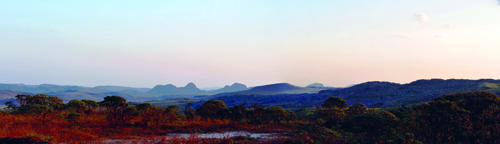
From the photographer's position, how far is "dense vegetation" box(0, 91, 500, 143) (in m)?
11.8

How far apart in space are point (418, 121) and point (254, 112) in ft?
49.0

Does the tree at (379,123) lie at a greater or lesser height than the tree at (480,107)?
lesser

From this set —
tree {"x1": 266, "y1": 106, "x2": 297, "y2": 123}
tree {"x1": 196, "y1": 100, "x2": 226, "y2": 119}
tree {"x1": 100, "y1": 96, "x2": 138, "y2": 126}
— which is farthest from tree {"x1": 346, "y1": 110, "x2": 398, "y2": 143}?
tree {"x1": 100, "y1": 96, "x2": 138, "y2": 126}

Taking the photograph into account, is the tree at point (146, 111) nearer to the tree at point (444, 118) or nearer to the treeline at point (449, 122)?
the treeline at point (449, 122)

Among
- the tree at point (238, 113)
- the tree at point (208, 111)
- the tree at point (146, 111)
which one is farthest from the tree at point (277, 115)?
the tree at point (146, 111)

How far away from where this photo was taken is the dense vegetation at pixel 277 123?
38.7ft

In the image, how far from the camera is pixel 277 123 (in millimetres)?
23578

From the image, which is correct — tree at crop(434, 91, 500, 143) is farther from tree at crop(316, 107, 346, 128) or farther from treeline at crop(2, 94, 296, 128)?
treeline at crop(2, 94, 296, 128)

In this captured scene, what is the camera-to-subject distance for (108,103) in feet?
67.7

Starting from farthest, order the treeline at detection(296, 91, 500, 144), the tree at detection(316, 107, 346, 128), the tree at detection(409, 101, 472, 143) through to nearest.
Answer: the tree at detection(316, 107, 346, 128), the treeline at detection(296, 91, 500, 144), the tree at detection(409, 101, 472, 143)

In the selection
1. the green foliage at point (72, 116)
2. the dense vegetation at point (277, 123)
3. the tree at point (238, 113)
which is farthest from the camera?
the tree at point (238, 113)

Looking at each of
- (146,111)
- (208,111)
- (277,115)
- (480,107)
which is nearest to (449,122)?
(480,107)

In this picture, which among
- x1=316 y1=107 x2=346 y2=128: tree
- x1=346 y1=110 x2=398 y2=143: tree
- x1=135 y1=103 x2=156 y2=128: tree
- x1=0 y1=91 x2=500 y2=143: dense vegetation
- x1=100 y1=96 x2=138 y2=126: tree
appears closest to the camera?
x1=0 y1=91 x2=500 y2=143: dense vegetation

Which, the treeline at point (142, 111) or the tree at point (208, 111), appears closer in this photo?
the treeline at point (142, 111)
